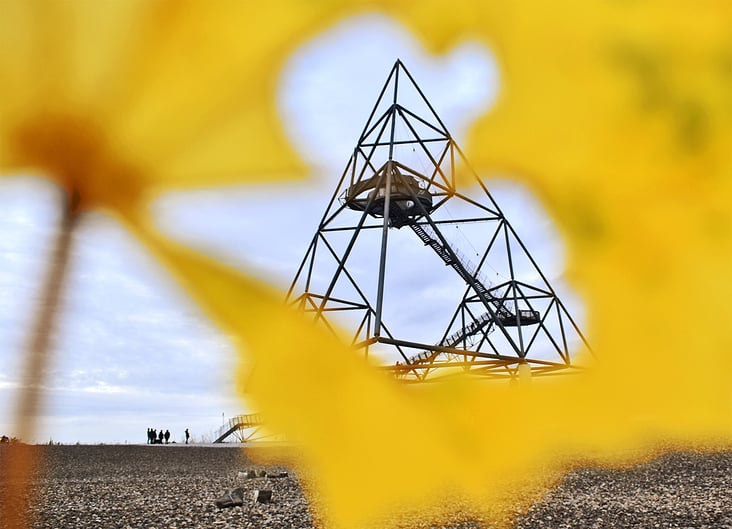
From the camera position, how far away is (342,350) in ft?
70.2

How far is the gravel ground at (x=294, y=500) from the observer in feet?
35.9

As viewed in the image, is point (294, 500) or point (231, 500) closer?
point (231, 500)

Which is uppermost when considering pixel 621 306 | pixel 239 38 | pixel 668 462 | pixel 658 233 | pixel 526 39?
pixel 526 39

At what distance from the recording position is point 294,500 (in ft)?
45.0

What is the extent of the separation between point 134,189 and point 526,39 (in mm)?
9819

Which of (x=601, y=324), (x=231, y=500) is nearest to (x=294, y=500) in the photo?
(x=231, y=500)

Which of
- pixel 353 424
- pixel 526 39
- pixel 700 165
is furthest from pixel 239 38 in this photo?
pixel 700 165

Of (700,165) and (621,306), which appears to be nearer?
(700,165)

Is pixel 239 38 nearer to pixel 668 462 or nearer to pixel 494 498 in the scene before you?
pixel 494 498

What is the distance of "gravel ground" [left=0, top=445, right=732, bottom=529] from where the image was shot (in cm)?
1094

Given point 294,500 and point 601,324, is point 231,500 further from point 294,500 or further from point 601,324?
point 601,324

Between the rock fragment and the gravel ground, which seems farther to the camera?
the rock fragment

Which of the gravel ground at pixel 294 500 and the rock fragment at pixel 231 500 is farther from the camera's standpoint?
the rock fragment at pixel 231 500

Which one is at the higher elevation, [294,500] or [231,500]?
[231,500]
